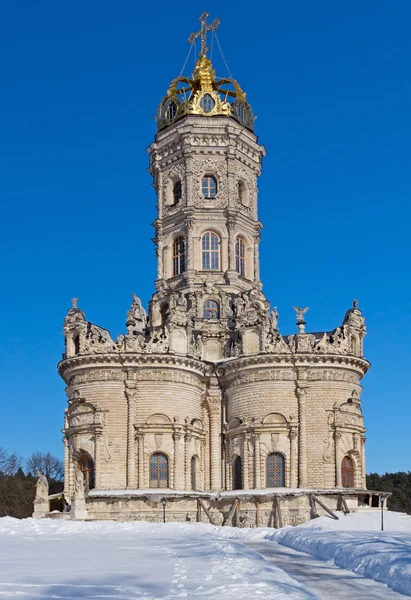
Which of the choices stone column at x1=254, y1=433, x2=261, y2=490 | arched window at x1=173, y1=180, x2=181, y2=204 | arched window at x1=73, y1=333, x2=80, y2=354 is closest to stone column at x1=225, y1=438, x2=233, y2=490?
stone column at x1=254, y1=433, x2=261, y2=490

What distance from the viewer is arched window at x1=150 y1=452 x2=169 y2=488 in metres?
50.5

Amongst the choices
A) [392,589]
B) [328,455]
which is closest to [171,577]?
[392,589]

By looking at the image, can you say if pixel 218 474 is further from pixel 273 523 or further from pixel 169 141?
pixel 169 141

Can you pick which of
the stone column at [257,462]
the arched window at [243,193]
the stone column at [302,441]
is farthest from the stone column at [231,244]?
the stone column at [257,462]

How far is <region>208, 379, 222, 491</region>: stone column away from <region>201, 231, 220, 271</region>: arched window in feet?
30.2

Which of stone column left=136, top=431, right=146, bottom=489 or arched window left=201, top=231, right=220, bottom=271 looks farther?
arched window left=201, top=231, right=220, bottom=271

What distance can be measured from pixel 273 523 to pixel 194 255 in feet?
67.3

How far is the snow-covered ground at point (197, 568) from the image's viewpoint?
620 inches

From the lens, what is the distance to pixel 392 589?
Answer: 57.3 ft

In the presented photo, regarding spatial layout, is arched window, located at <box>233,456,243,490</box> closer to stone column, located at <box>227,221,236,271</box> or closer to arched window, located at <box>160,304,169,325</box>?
arched window, located at <box>160,304,169,325</box>

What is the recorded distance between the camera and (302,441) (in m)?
50.7

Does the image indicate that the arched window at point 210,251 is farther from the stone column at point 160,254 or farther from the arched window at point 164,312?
the arched window at point 164,312

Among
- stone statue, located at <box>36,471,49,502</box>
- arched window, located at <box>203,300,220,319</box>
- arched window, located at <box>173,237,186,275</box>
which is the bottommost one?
stone statue, located at <box>36,471,49,502</box>

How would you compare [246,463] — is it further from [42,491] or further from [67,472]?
[42,491]
